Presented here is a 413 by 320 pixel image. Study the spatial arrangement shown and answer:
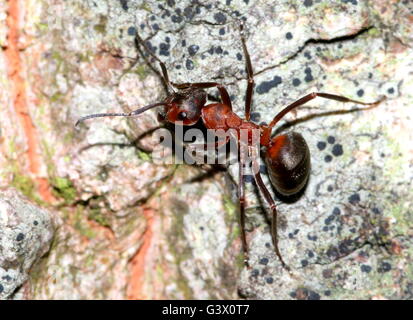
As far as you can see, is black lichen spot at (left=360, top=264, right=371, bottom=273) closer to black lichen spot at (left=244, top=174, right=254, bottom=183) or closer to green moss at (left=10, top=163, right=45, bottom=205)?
black lichen spot at (left=244, top=174, right=254, bottom=183)

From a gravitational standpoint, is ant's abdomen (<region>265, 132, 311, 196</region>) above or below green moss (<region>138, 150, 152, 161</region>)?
below

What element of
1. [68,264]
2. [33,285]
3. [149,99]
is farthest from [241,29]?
[33,285]

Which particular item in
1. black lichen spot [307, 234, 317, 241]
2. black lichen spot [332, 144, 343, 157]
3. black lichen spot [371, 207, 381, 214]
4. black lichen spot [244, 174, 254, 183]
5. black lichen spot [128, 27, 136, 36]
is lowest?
black lichen spot [307, 234, 317, 241]

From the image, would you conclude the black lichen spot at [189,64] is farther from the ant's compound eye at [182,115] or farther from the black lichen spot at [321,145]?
the black lichen spot at [321,145]

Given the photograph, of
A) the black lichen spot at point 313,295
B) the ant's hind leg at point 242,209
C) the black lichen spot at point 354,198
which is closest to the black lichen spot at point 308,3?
the ant's hind leg at point 242,209

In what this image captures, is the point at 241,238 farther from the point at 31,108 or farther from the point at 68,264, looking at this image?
the point at 31,108

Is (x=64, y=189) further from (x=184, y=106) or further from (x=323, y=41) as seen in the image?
(x=323, y=41)

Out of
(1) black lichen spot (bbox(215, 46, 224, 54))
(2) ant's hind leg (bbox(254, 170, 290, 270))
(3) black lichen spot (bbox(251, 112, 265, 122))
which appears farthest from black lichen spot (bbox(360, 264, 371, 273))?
(1) black lichen spot (bbox(215, 46, 224, 54))
